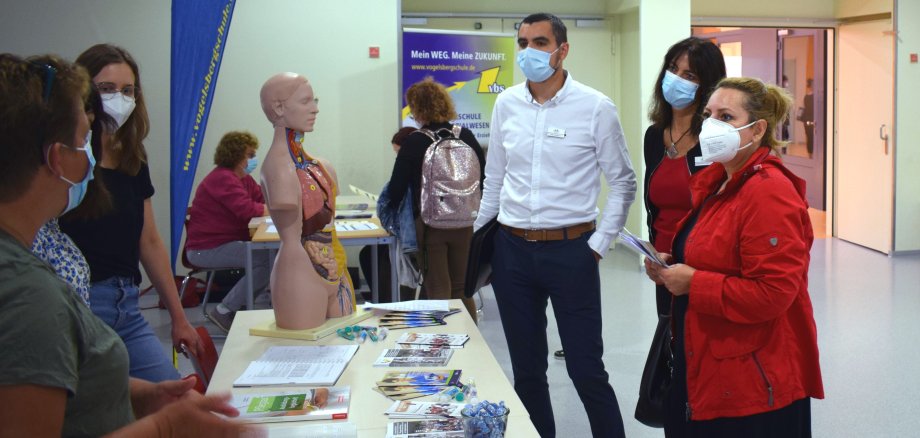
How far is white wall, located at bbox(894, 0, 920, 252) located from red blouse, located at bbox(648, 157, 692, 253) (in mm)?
5944

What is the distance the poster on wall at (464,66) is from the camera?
700cm

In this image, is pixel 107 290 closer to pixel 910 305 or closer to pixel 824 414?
pixel 824 414

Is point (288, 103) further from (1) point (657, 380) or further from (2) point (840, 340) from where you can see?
(2) point (840, 340)

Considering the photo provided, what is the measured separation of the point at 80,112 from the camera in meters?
1.26

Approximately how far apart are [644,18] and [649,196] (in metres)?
4.90

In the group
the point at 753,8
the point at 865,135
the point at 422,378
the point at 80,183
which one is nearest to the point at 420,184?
the point at 422,378

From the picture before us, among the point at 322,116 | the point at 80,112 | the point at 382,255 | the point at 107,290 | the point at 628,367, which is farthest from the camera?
the point at 322,116

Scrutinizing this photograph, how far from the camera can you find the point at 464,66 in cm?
714

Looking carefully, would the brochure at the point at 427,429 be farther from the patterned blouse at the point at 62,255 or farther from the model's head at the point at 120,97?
the model's head at the point at 120,97

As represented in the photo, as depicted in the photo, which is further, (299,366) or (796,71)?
(796,71)

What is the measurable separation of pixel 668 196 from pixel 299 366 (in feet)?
4.55

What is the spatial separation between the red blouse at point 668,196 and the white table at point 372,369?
754mm

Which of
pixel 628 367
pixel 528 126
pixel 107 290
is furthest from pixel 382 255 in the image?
pixel 107 290

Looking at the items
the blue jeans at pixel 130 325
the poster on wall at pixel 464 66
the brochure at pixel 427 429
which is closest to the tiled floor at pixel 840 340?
the brochure at pixel 427 429
